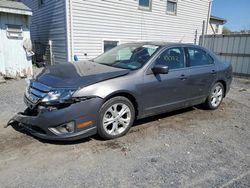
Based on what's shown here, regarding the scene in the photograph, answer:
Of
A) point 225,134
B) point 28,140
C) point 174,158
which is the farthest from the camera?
point 225,134

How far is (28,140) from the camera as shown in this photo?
3.44m

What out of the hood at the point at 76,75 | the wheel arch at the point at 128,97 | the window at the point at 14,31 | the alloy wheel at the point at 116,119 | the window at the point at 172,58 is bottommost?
the alloy wheel at the point at 116,119

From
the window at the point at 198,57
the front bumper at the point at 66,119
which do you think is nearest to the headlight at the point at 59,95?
the front bumper at the point at 66,119

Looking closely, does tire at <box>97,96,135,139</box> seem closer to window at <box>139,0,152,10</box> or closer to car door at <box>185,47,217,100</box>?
car door at <box>185,47,217,100</box>

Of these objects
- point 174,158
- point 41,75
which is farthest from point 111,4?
point 174,158

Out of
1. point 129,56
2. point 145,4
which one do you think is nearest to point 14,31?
point 129,56

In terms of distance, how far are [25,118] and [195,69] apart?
339cm

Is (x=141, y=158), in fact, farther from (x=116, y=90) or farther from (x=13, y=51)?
(x=13, y=51)

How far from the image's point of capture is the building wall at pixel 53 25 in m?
8.91

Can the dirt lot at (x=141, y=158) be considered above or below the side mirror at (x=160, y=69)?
below

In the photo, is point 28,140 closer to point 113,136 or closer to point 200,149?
point 113,136

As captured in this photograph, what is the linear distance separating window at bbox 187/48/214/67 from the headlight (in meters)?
2.73

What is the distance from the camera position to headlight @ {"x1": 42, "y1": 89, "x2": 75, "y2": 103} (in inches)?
121

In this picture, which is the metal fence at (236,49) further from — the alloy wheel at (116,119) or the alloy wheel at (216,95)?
the alloy wheel at (116,119)
